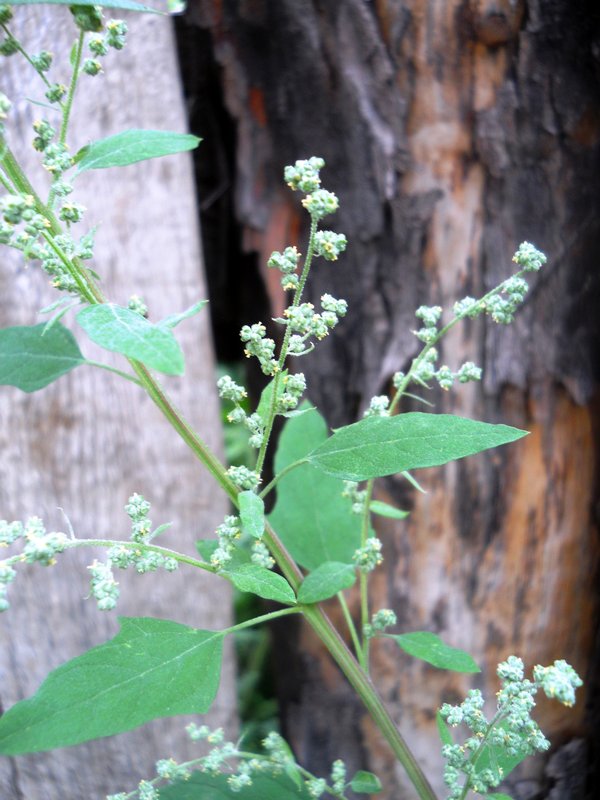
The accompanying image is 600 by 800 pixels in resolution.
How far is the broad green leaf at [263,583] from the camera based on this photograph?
0.65 meters

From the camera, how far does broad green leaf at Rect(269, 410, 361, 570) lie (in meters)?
1.04

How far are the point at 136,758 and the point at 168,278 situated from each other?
3.03 feet

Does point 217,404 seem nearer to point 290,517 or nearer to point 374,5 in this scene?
point 290,517

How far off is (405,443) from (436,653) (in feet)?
1.04

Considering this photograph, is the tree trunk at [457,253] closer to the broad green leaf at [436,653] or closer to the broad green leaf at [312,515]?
the broad green leaf at [312,515]

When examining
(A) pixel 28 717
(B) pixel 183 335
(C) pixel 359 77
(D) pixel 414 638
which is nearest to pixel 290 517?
(D) pixel 414 638

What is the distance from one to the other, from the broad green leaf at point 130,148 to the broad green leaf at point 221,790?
27.5 inches

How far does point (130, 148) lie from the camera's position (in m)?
0.71

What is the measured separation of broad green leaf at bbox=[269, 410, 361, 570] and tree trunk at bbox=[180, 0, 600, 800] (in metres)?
0.40

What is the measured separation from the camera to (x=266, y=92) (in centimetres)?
143

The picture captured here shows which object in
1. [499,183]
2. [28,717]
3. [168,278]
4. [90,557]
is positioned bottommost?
[90,557]

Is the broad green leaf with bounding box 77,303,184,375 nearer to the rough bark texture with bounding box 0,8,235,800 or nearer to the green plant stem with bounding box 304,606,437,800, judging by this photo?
the green plant stem with bounding box 304,606,437,800

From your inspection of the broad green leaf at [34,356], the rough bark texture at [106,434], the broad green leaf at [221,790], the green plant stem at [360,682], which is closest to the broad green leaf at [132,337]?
the broad green leaf at [34,356]

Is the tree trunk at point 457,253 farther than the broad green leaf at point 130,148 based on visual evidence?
Yes
